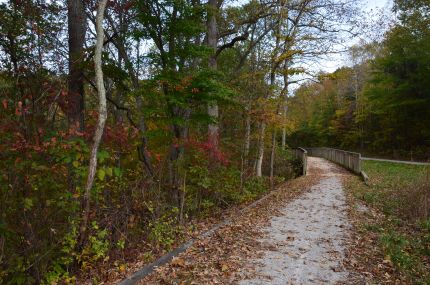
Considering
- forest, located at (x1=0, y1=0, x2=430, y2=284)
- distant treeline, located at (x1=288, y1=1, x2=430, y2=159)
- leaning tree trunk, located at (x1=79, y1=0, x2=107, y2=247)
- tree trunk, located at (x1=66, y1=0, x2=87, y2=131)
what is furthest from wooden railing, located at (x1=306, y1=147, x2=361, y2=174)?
leaning tree trunk, located at (x1=79, y1=0, x2=107, y2=247)

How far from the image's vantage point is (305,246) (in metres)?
5.37

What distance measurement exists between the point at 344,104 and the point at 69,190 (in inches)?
1524

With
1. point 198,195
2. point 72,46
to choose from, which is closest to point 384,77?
point 198,195

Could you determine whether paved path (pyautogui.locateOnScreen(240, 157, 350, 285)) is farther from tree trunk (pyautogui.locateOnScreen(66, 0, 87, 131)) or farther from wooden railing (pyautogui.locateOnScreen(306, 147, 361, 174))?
wooden railing (pyautogui.locateOnScreen(306, 147, 361, 174))

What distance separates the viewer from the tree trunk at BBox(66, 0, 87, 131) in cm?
567

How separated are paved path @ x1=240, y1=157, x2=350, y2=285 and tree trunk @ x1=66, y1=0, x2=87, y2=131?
3.91m

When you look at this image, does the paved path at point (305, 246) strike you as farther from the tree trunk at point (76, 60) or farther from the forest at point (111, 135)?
the tree trunk at point (76, 60)

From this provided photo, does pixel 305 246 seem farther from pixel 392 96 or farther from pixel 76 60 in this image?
pixel 392 96

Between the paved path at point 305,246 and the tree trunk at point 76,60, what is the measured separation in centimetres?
391

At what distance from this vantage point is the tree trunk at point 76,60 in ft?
18.6

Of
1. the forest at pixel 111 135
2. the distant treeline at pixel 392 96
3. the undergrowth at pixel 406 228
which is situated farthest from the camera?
the distant treeline at pixel 392 96

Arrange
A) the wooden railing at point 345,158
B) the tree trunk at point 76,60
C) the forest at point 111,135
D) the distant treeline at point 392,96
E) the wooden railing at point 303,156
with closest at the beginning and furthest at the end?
1. the forest at point 111,135
2. the tree trunk at point 76,60
3. the wooden railing at point 345,158
4. the wooden railing at point 303,156
5. the distant treeline at point 392,96

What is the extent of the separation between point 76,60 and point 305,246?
4.94 meters

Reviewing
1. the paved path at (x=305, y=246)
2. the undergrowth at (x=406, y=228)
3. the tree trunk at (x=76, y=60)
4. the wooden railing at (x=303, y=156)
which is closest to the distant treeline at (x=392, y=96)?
the wooden railing at (x=303, y=156)
